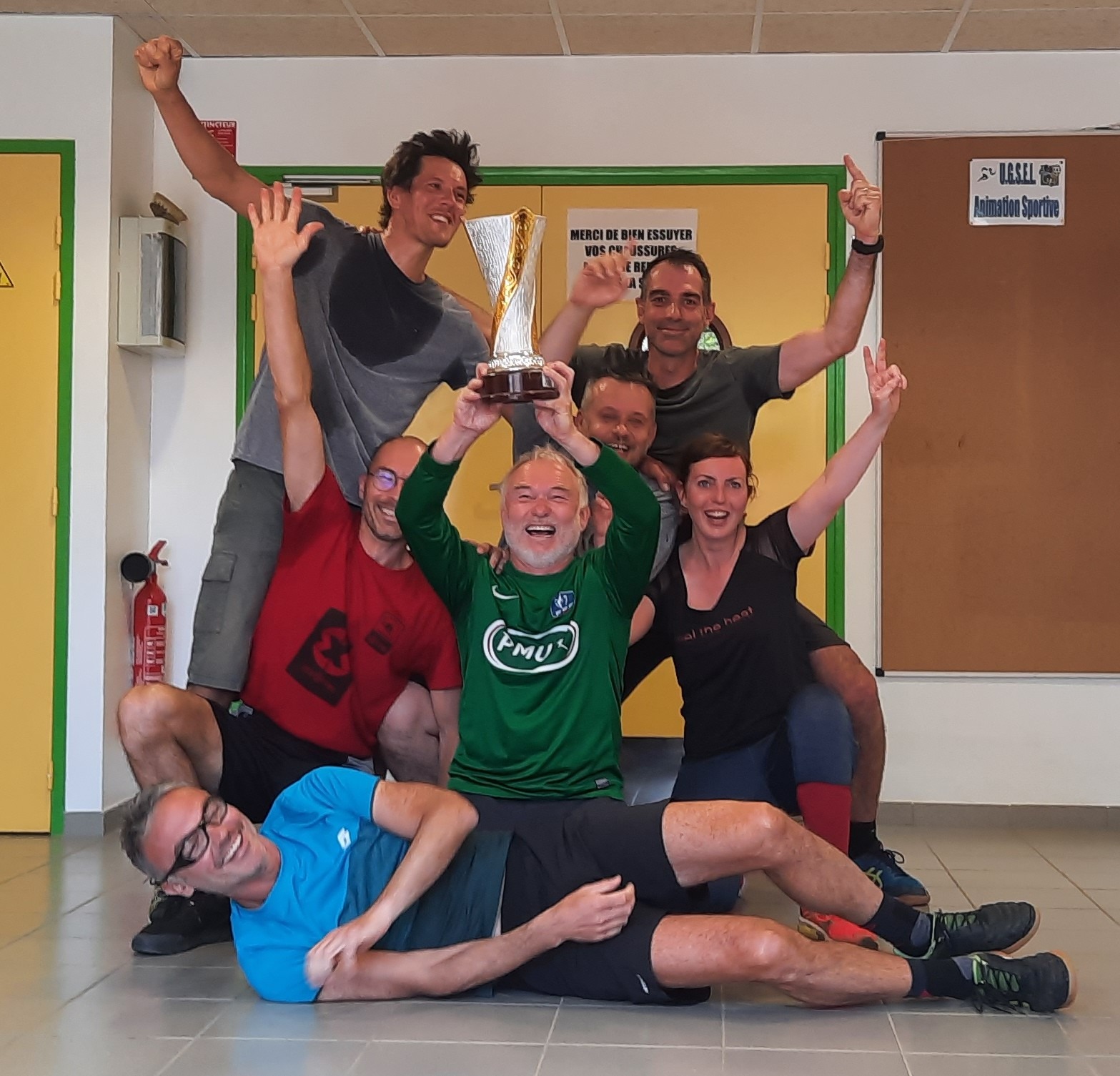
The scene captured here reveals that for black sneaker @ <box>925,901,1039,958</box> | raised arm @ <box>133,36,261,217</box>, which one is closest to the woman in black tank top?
black sneaker @ <box>925,901,1039,958</box>

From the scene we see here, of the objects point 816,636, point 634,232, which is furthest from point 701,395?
point 634,232

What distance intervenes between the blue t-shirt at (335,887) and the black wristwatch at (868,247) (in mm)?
1822

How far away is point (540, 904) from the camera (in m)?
2.49

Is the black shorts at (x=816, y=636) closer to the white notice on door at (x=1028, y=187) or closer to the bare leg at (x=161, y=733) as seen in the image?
the bare leg at (x=161, y=733)

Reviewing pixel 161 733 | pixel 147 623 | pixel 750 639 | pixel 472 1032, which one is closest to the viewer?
pixel 472 1032

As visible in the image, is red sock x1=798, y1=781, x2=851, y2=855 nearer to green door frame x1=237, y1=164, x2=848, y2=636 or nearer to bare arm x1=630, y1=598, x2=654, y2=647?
bare arm x1=630, y1=598, x2=654, y2=647

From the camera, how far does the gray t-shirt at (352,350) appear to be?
339cm

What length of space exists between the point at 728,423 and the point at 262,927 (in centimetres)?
187

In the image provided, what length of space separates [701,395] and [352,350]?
0.96m

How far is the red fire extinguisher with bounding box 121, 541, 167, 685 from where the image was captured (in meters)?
4.64

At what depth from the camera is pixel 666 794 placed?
15.9ft

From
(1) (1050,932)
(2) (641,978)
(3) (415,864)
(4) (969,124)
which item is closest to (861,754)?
(1) (1050,932)

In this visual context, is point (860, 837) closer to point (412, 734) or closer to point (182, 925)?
point (412, 734)

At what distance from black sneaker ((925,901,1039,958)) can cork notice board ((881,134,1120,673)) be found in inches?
84.8
